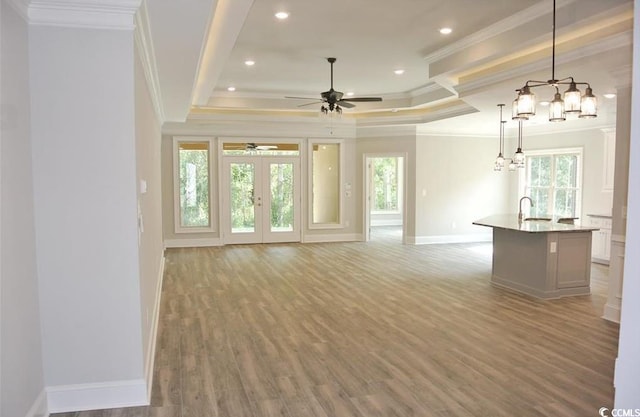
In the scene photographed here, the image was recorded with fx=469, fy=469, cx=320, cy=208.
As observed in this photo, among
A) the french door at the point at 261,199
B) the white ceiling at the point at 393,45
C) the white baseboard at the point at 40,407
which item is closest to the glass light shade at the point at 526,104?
the white ceiling at the point at 393,45

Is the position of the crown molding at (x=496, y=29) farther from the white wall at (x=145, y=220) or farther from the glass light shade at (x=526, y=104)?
the white wall at (x=145, y=220)

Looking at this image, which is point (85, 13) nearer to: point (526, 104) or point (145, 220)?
point (145, 220)

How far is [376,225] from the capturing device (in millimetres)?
14719

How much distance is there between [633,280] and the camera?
805mm

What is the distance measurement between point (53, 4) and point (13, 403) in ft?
7.24

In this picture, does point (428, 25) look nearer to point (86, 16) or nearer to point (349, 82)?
point (349, 82)

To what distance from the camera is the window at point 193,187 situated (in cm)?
1005

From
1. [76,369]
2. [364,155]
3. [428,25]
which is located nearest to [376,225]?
[364,155]

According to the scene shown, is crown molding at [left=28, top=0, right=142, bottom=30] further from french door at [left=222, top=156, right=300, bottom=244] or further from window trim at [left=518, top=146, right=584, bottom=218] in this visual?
window trim at [left=518, top=146, right=584, bottom=218]

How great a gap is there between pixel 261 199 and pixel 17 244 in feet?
26.6

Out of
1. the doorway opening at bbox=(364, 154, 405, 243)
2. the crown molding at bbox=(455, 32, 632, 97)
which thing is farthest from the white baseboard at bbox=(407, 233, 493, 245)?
the crown molding at bbox=(455, 32, 632, 97)

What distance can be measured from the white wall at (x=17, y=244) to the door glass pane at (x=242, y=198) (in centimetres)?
766

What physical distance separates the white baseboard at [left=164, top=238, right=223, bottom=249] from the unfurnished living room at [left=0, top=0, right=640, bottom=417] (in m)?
0.05

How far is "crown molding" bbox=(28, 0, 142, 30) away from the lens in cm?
274
